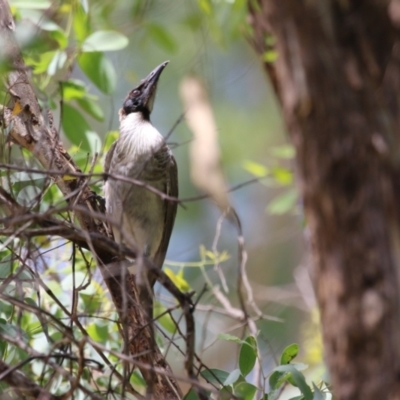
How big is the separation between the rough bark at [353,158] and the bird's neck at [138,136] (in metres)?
2.20

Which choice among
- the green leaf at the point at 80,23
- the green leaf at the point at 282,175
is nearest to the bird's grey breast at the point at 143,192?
the green leaf at the point at 282,175

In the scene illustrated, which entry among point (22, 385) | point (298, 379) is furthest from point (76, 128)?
point (298, 379)

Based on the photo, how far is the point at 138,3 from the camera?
3551 millimetres

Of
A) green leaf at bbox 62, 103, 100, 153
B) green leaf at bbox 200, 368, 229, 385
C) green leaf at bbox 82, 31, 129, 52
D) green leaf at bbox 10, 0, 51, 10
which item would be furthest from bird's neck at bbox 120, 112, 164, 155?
green leaf at bbox 200, 368, 229, 385

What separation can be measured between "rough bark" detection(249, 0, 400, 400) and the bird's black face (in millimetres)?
2834

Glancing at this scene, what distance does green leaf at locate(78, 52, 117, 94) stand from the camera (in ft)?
10.7

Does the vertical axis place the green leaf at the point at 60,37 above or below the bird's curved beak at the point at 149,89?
above

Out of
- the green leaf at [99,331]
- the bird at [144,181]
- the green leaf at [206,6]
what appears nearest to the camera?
the green leaf at [206,6]

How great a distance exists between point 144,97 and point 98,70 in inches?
38.8

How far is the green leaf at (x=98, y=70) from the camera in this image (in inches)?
128

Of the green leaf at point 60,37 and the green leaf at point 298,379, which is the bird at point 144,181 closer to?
the green leaf at point 60,37

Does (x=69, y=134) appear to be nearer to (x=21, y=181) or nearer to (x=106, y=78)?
(x=106, y=78)

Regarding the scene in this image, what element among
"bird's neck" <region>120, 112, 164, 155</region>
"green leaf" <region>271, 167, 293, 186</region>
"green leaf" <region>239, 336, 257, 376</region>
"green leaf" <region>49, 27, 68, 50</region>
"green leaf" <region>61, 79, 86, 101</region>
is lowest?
"green leaf" <region>239, 336, 257, 376</region>

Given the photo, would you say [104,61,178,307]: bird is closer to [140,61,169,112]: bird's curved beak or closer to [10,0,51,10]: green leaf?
[140,61,169,112]: bird's curved beak
